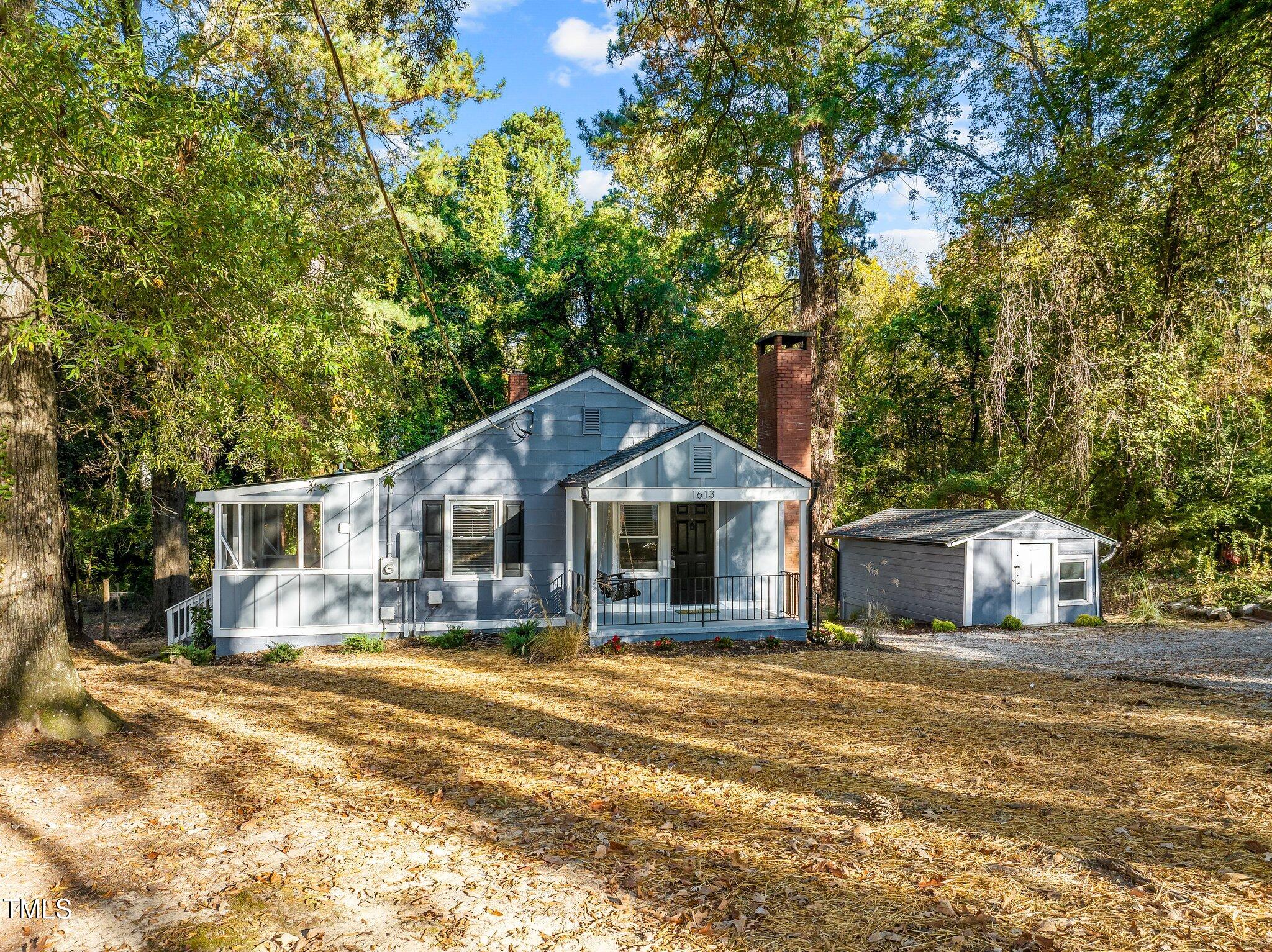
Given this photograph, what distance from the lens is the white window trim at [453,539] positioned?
510 inches

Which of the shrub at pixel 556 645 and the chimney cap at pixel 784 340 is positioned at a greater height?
the chimney cap at pixel 784 340

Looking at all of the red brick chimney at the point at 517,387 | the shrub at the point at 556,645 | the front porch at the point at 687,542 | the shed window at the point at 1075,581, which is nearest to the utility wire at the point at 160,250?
the shrub at the point at 556,645

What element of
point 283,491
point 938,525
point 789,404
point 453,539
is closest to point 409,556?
point 453,539

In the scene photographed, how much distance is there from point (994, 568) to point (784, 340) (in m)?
6.29

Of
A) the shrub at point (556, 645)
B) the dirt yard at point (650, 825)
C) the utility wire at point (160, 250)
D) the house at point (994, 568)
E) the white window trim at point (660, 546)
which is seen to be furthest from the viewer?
the house at point (994, 568)

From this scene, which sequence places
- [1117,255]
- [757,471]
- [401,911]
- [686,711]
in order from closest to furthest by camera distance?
[401,911] → [686,711] → [757,471] → [1117,255]

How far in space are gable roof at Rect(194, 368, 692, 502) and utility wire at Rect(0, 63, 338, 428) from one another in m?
4.35

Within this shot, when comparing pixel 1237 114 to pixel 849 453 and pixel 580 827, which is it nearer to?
pixel 580 827

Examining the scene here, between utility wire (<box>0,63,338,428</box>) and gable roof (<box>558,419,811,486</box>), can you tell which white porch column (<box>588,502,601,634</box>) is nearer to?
gable roof (<box>558,419,811,486</box>)

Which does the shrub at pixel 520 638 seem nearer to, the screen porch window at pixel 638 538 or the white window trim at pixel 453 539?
the white window trim at pixel 453 539

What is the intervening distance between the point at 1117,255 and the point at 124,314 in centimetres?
1785

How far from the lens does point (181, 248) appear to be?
545 centimetres

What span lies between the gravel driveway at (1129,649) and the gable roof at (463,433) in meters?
6.21

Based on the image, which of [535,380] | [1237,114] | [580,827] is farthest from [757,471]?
[535,380]
